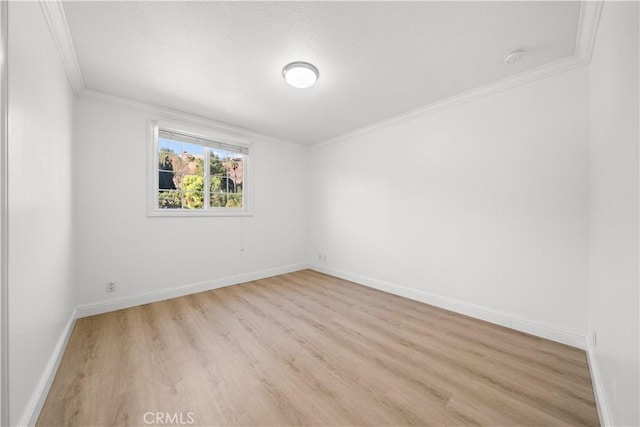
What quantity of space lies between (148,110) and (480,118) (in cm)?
405

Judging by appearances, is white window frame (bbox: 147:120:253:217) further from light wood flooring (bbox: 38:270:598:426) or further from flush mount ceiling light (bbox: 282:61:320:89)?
flush mount ceiling light (bbox: 282:61:320:89)

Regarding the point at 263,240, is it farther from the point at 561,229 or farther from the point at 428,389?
the point at 561,229

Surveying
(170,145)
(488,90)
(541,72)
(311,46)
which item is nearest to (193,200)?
(170,145)

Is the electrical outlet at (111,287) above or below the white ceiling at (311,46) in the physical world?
below

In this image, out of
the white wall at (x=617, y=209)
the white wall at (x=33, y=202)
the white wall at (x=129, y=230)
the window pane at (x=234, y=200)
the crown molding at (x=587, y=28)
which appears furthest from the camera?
the window pane at (x=234, y=200)

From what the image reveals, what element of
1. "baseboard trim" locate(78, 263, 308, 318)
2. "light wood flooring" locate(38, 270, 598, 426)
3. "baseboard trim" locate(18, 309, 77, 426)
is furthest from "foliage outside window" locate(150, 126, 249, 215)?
"baseboard trim" locate(18, 309, 77, 426)

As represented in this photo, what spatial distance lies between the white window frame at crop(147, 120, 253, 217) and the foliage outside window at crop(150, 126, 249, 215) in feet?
0.04

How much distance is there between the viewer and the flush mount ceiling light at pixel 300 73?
2.22m

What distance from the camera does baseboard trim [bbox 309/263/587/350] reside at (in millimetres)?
2174

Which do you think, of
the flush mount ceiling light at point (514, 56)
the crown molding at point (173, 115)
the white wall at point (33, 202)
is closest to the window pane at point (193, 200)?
the crown molding at point (173, 115)

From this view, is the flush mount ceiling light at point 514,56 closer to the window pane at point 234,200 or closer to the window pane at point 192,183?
the window pane at point 234,200

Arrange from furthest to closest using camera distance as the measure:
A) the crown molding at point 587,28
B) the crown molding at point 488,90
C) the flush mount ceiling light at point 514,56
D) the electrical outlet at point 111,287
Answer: the electrical outlet at point 111,287
the crown molding at point 488,90
the flush mount ceiling light at point 514,56
the crown molding at point 587,28

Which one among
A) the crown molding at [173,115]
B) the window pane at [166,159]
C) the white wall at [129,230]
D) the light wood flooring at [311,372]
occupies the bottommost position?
the light wood flooring at [311,372]

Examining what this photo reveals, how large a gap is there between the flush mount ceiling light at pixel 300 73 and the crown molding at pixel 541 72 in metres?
1.59
